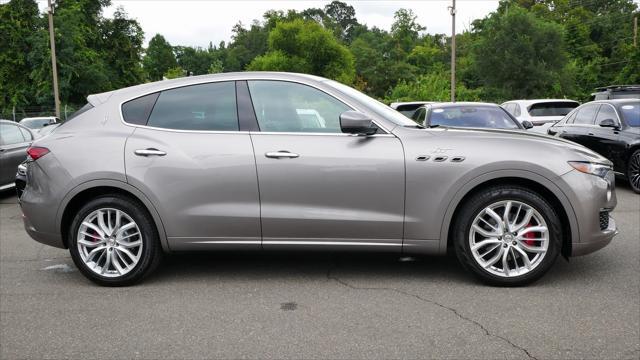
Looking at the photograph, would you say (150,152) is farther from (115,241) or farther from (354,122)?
(354,122)

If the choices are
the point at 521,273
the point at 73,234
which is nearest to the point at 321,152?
the point at 521,273

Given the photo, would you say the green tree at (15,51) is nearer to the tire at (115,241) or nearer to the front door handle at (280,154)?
the tire at (115,241)

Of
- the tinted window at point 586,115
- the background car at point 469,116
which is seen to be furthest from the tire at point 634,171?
the background car at point 469,116

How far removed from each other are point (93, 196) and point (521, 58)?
128ft

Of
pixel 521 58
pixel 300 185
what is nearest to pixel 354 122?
pixel 300 185

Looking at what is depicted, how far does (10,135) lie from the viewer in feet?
36.8

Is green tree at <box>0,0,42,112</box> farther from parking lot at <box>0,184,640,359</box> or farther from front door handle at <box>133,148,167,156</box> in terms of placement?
front door handle at <box>133,148,167,156</box>

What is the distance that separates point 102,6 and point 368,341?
6029 cm

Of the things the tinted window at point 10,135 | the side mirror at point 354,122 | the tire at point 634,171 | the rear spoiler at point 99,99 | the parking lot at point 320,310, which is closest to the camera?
the parking lot at point 320,310

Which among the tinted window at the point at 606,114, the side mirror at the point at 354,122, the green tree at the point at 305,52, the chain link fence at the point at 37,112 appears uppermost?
the green tree at the point at 305,52

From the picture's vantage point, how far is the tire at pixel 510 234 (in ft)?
15.7

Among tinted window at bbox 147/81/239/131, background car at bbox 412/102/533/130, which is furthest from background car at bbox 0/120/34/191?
background car at bbox 412/102/533/130

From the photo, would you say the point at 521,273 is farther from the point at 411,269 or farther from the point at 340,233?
the point at 340,233

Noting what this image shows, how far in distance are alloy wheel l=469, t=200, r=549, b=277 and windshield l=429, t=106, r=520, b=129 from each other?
5.51 metres
